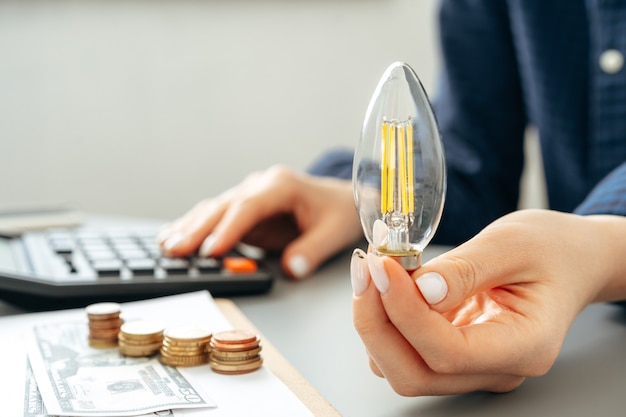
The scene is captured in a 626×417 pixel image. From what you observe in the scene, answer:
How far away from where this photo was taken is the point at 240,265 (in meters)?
0.54

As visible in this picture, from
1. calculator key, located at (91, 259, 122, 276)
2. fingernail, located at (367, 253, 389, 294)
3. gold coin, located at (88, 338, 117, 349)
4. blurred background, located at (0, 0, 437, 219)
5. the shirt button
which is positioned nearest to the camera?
fingernail, located at (367, 253, 389, 294)

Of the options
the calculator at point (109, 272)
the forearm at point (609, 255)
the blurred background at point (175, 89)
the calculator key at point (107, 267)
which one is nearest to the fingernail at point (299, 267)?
the calculator at point (109, 272)

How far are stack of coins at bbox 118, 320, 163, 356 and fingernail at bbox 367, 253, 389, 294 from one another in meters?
0.14

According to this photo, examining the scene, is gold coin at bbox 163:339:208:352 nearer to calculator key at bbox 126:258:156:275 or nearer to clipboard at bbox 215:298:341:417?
clipboard at bbox 215:298:341:417

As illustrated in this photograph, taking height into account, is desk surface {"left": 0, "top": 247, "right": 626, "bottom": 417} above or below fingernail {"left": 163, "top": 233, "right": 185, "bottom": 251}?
below

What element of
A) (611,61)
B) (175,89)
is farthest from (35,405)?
(175,89)

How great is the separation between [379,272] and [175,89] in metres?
1.15

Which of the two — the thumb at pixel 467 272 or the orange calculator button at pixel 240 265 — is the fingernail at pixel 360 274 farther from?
the orange calculator button at pixel 240 265

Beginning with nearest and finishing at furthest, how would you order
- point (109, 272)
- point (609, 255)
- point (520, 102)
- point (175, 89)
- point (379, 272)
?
1. point (379, 272)
2. point (609, 255)
3. point (109, 272)
4. point (520, 102)
5. point (175, 89)

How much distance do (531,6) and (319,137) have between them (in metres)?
0.74

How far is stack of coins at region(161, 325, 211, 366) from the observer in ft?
1.16

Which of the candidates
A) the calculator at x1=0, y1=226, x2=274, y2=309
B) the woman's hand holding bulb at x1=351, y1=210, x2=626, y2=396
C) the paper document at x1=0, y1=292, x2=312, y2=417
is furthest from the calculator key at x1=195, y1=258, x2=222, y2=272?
the woman's hand holding bulb at x1=351, y1=210, x2=626, y2=396

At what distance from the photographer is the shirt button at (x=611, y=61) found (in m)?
0.72

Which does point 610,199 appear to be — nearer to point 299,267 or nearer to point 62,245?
point 299,267
